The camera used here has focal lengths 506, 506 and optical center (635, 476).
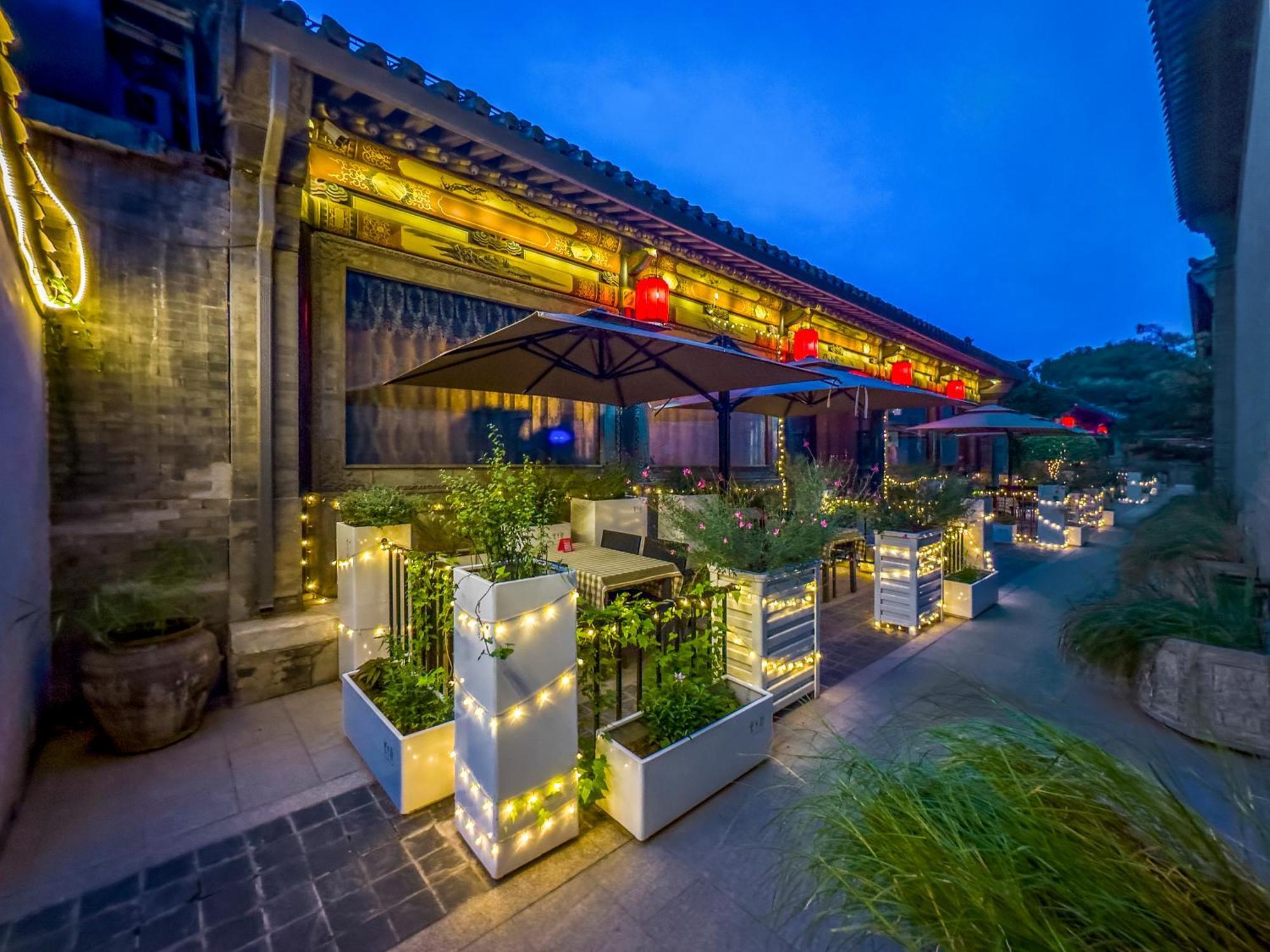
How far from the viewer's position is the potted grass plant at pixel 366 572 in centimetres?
406

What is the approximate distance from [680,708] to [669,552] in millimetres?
1956

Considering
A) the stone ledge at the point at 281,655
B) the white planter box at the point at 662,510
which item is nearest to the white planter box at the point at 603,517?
the white planter box at the point at 662,510

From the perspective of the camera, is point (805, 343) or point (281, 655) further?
point (805, 343)

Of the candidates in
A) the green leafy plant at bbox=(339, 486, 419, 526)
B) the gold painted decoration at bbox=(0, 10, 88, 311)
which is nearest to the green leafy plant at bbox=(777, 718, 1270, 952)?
the green leafy plant at bbox=(339, 486, 419, 526)

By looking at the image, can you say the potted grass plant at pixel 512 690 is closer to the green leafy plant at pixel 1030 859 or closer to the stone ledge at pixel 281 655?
the green leafy plant at pixel 1030 859

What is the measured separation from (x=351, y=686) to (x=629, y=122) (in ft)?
353

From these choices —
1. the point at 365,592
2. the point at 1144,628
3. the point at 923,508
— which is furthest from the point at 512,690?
the point at 923,508

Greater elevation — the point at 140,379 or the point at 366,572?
the point at 140,379

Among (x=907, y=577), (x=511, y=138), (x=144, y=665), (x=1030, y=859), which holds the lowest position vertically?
(x=144, y=665)

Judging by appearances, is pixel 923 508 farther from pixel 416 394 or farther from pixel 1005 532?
pixel 1005 532

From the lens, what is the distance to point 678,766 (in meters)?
2.60

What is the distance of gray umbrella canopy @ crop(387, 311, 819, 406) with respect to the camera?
420cm

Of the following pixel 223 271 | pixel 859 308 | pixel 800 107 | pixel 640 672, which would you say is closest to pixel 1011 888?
pixel 640 672

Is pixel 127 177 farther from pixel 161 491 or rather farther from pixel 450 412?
pixel 450 412
